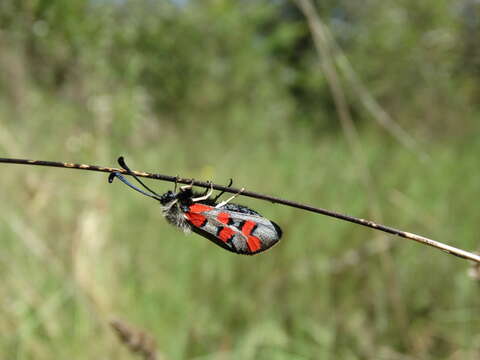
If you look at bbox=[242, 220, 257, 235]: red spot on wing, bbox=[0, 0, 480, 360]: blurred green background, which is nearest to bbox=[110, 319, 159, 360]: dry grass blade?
bbox=[0, 0, 480, 360]: blurred green background

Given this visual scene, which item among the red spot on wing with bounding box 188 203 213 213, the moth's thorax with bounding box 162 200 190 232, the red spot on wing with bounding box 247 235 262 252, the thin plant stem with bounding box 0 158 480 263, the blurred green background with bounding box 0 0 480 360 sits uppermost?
the blurred green background with bounding box 0 0 480 360

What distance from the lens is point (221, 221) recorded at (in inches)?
35.5

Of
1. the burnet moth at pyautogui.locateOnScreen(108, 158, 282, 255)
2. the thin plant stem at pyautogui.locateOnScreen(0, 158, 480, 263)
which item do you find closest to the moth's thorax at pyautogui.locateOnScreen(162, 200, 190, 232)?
the burnet moth at pyautogui.locateOnScreen(108, 158, 282, 255)

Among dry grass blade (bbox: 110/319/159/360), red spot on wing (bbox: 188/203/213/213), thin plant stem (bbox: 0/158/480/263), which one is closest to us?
thin plant stem (bbox: 0/158/480/263)

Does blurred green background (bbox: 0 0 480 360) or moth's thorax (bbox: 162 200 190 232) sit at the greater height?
blurred green background (bbox: 0 0 480 360)

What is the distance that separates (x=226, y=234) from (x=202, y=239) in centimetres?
220

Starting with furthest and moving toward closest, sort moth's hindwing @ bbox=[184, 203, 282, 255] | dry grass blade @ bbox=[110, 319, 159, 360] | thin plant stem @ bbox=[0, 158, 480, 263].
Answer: dry grass blade @ bbox=[110, 319, 159, 360] < moth's hindwing @ bbox=[184, 203, 282, 255] < thin plant stem @ bbox=[0, 158, 480, 263]

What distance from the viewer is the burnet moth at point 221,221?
2.67 feet

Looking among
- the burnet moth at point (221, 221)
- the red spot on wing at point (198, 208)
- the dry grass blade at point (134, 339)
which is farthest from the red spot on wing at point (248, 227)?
the dry grass blade at point (134, 339)

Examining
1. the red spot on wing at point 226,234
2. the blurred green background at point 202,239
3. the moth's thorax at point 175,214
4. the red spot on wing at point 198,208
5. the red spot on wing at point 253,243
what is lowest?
the red spot on wing at point 253,243

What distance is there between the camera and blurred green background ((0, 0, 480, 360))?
2.25 meters

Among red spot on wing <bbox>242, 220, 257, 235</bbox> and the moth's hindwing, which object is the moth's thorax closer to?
the moth's hindwing

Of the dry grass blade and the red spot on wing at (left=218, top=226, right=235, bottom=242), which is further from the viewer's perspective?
the dry grass blade

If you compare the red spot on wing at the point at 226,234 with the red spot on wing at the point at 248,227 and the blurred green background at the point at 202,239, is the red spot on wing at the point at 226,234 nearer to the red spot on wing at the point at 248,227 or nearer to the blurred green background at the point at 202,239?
the red spot on wing at the point at 248,227
